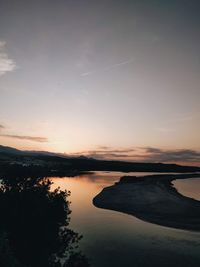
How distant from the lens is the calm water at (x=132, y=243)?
29.9 meters

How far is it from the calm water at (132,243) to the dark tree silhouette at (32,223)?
23.3ft

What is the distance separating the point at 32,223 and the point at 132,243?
16209 millimetres

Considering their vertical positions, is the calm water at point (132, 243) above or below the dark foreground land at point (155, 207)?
below

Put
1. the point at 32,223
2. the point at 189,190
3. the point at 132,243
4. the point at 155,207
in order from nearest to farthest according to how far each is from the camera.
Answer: the point at 32,223
the point at 132,243
the point at 155,207
the point at 189,190

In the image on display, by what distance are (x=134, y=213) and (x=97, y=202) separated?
41.2 feet

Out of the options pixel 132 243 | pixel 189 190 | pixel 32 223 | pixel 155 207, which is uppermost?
pixel 32 223

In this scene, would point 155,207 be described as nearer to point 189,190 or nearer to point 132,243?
point 132,243

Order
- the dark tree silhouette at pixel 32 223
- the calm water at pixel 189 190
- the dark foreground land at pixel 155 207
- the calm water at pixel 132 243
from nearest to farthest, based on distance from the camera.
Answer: the dark tree silhouette at pixel 32 223 < the calm water at pixel 132 243 < the dark foreground land at pixel 155 207 < the calm water at pixel 189 190

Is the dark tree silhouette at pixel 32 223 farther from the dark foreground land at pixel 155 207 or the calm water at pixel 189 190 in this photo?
the calm water at pixel 189 190

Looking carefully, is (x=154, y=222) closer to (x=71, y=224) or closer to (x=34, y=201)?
(x=71, y=224)

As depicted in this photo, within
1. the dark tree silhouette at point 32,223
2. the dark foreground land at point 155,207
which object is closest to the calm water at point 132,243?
the dark foreground land at point 155,207

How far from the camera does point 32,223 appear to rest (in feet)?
73.8

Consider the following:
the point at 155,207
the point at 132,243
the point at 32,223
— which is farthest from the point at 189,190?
the point at 32,223

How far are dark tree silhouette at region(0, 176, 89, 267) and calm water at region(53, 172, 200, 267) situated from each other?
279 inches
